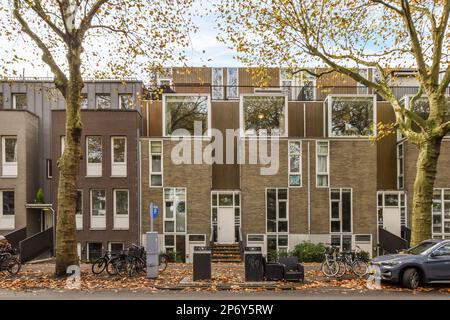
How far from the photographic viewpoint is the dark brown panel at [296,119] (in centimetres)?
2691

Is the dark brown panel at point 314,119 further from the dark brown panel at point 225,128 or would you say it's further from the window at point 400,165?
the window at point 400,165

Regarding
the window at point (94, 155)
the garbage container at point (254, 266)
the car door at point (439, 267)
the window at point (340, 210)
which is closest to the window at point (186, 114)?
the window at point (94, 155)

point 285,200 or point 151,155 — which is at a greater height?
point 151,155

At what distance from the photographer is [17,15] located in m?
15.5

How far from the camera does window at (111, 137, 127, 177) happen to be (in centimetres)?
2538

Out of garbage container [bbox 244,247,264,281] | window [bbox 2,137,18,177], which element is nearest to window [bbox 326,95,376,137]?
garbage container [bbox 244,247,264,281]

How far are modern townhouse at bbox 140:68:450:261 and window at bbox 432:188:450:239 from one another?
0.38 feet

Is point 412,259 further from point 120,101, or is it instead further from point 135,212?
point 120,101

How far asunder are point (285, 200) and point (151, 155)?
8.19 meters

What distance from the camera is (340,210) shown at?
83.4 feet

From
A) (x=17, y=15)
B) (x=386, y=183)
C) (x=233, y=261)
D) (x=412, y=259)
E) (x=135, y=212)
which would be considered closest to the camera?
(x=412, y=259)

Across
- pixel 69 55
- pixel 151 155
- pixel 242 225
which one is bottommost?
pixel 242 225

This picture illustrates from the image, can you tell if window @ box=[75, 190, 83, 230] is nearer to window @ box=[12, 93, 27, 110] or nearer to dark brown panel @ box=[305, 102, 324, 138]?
window @ box=[12, 93, 27, 110]

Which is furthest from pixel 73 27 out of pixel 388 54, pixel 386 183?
pixel 386 183
